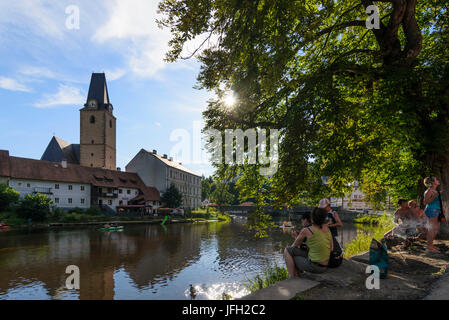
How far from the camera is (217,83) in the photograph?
412 inches

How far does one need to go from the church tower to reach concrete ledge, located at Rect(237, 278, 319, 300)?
222ft

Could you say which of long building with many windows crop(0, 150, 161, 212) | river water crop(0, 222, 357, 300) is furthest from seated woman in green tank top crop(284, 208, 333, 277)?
long building with many windows crop(0, 150, 161, 212)

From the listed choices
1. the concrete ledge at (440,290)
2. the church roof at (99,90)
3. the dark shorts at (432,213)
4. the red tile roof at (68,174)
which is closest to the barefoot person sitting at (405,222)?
the dark shorts at (432,213)

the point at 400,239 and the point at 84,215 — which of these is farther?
the point at 84,215

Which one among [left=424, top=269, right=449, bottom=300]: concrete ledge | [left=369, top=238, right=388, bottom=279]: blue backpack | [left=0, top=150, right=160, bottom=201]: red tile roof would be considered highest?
[left=0, top=150, right=160, bottom=201]: red tile roof

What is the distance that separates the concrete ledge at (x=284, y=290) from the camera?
4.20 meters

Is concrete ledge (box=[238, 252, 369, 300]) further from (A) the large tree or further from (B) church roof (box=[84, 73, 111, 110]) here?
(B) church roof (box=[84, 73, 111, 110])

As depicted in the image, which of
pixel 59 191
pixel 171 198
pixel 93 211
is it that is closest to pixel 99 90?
pixel 59 191

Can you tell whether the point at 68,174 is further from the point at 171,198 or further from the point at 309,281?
the point at 309,281

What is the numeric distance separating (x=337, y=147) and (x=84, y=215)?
41.6m

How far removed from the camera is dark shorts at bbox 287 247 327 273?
5.41m
